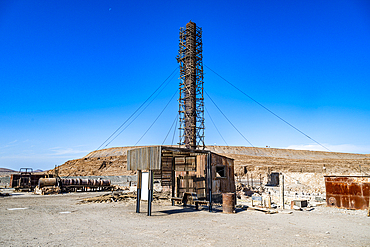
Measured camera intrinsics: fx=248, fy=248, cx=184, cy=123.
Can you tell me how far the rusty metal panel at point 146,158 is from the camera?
12.8 metres

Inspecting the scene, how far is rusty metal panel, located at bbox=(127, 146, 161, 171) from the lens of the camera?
1281 centimetres

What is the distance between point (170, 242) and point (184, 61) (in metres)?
34.5

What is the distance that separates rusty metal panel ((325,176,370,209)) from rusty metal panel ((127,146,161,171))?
487 inches

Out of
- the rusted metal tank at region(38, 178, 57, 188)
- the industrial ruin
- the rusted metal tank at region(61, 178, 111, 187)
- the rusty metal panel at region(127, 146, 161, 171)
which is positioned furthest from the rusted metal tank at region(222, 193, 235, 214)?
the rusted metal tank at region(38, 178, 57, 188)

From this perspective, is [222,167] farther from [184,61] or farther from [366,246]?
[184,61]

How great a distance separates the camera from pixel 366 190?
15.3m

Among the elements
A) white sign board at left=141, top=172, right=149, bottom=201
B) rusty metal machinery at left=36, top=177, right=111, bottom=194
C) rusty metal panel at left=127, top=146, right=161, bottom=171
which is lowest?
rusty metal machinery at left=36, top=177, right=111, bottom=194

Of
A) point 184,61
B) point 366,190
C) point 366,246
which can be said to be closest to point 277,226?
point 366,246

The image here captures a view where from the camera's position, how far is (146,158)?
44.1ft

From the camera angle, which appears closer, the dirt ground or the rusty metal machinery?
the dirt ground

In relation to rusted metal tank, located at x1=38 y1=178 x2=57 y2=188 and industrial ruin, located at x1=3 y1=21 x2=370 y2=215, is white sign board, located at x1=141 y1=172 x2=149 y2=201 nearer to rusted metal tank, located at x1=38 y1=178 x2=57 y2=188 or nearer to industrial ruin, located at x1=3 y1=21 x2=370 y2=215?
industrial ruin, located at x1=3 y1=21 x2=370 y2=215

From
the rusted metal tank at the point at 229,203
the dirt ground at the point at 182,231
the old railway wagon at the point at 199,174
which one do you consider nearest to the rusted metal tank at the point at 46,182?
the old railway wagon at the point at 199,174

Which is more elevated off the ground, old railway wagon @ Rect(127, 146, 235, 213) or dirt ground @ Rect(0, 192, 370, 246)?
old railway wagon @ Rect(127, 146, 235, 213)

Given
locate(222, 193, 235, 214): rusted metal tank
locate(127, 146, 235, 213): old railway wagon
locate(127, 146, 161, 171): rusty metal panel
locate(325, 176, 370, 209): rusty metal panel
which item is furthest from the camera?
locate(127, 146, 235, 213): old railway wagon
